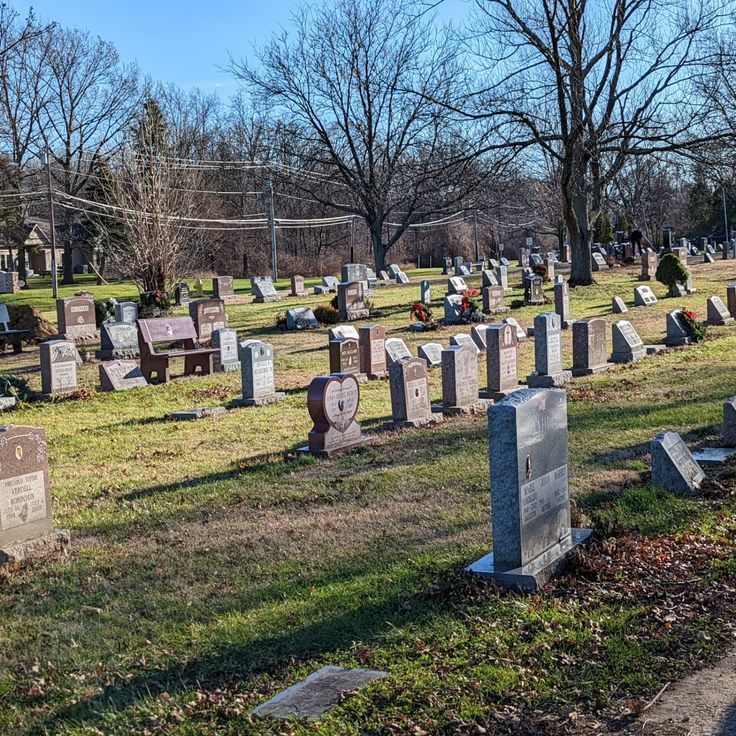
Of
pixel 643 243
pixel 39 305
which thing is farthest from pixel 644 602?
pixel 643 243

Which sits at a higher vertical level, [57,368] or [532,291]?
[532,291]

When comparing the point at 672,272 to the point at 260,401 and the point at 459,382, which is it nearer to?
the point at 459,382

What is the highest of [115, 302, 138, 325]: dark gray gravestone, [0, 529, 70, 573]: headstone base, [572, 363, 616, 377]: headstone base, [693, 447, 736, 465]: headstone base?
[115, 302, 138, 325]: dark gray gravestone

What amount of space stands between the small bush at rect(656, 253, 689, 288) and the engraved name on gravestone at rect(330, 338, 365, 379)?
15.4 meters

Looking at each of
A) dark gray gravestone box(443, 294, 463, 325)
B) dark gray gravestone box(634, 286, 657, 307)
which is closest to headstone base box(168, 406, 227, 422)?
dark gray gravestone box(443, 294, 463, 325)

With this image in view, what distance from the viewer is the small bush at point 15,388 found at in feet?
54.9

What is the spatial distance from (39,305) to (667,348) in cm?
2673

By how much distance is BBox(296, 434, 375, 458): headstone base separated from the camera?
1159 cm

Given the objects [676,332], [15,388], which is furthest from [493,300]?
[15,388]

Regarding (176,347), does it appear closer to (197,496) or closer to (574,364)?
(574,364)

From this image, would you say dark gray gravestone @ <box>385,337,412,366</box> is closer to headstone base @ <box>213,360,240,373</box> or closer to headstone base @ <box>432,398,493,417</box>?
headstone base @ <box>213,360,240,373</box>

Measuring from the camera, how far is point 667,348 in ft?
64.6

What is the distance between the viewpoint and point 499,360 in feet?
50.5

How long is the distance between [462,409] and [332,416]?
2.93 meters
